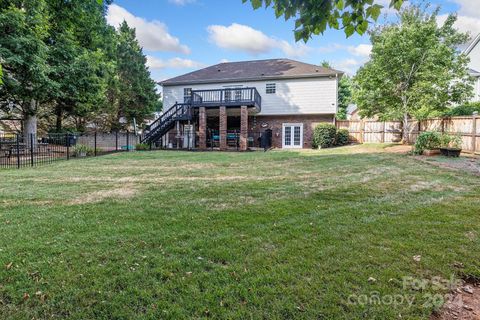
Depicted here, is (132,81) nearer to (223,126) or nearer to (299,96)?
(223,126)

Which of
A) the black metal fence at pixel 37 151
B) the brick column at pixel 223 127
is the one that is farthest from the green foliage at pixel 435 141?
the black metal fence at pixel 37 151

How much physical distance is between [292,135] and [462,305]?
60.9 feet

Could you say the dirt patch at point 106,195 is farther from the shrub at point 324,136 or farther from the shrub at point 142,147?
the shrub at point 324,136

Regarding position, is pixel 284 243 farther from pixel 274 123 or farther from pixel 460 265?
pixel 274 123

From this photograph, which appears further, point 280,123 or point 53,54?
point 280,123

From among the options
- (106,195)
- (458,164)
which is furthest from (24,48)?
(458,164)

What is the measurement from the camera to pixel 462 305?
2.20 metres

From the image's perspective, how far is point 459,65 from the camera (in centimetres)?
1416

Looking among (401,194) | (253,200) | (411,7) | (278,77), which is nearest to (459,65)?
(411,7)

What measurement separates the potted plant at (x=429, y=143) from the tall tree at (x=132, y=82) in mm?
22812

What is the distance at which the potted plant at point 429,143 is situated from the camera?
35.7ft

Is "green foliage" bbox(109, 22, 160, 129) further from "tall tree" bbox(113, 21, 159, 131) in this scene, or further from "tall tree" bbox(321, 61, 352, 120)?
"tall tree" bbox(321, 61, 352, 120)

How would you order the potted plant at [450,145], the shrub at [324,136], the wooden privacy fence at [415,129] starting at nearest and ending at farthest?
the potted plant at [450,145], the wooden privacy fence at [415,129], the shrub at [324,136]

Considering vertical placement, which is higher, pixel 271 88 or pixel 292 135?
pixel 271 88
